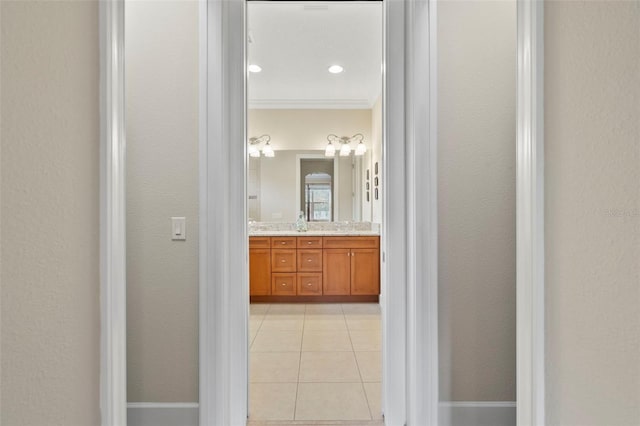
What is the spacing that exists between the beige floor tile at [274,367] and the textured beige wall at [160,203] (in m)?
0.96

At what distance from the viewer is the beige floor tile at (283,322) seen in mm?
4016

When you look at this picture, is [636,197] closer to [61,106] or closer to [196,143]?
[61,106]

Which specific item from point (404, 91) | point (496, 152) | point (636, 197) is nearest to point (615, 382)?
point (636, 197)

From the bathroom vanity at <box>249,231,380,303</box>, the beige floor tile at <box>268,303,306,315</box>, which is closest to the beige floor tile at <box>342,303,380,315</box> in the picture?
the bathroom vanity at <box>249,231,380,303</box>

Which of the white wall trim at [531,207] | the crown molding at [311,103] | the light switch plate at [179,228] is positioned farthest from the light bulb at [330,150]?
the white wall trim at [531,207]

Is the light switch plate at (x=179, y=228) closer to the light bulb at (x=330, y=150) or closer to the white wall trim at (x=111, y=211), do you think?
the white wall trim at (x=111, y=211)

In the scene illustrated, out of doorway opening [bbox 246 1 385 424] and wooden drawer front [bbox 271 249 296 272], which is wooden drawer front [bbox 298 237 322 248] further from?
wooden drawer front [bbox 271 249 296 272]

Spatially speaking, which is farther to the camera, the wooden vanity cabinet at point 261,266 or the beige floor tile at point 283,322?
the wooden vanity cabinet at point 261,266

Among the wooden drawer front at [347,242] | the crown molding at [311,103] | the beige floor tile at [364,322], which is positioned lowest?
the beige floor tile at [364,322]

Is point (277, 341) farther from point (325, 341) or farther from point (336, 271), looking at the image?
point (336, 271)

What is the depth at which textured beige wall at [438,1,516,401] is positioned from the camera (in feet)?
6.15

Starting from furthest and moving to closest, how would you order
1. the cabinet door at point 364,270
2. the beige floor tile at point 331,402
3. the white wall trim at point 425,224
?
the cabinet door at point 364,270 → the beige floor tile at point 331,402 → the white wall trim at point 425,224

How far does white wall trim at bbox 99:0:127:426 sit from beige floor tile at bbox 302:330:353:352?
2593mm

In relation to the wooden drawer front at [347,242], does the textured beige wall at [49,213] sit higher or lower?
higher
